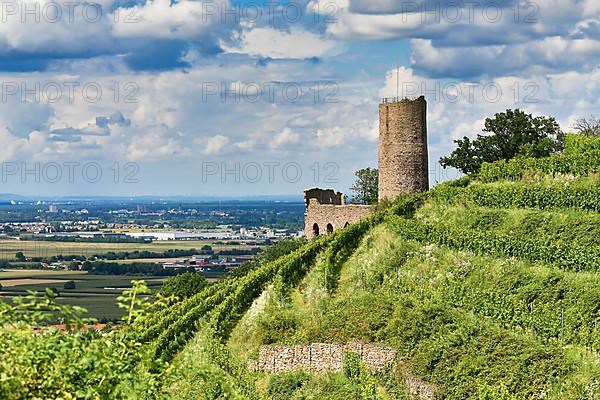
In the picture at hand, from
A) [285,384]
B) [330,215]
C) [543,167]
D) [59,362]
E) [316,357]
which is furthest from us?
[330,215]

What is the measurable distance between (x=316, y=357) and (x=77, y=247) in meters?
155

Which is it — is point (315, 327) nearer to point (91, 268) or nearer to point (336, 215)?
point (336, 215)

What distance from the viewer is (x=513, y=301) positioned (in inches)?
1377

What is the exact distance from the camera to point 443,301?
37.4m

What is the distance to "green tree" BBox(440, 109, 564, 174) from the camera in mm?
58938

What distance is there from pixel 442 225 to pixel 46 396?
3175 cm

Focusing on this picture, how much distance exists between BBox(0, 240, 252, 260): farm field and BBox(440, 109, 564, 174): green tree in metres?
117

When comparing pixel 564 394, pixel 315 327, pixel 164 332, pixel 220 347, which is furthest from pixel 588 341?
pixel 164 332

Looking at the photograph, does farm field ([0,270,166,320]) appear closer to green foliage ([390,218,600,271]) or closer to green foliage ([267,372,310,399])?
green foliage ([390,218,600,271])

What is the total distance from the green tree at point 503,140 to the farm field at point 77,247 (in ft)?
385

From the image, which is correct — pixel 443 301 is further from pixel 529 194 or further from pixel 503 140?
pixel 503 140

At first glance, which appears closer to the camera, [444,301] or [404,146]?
[444,301]

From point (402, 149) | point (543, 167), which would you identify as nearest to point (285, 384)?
point (543, 167)

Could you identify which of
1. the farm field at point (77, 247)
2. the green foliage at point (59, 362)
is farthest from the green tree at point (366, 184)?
the farm field at point (77, 247)
